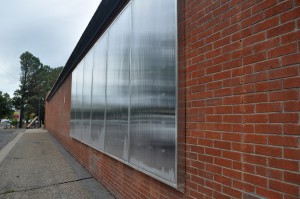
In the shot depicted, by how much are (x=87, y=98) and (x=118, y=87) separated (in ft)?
11.5

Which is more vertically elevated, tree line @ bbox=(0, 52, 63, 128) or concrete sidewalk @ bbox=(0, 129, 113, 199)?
tree line @ bbox=(0, 52, 63, 128)

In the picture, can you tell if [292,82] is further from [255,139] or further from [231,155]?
[231,155]

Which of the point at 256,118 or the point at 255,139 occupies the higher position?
the point at 256,118

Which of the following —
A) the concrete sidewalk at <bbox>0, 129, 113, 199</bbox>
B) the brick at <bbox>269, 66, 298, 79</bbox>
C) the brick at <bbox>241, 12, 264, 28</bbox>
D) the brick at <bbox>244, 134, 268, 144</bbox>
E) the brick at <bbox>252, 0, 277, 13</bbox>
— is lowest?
the concrete sidewalk at <bbox>0, 129, 113, 199</bbox>

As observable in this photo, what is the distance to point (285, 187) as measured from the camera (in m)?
1.91

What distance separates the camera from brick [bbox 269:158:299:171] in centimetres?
185

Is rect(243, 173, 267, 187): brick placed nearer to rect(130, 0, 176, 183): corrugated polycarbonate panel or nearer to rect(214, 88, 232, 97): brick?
A: rect(214, 88, 232, 97): brick

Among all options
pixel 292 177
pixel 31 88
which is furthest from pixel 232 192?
pixel 31 88

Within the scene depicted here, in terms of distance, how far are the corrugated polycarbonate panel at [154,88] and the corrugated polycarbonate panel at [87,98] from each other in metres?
3.96

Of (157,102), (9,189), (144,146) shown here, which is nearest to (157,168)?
(144,146)

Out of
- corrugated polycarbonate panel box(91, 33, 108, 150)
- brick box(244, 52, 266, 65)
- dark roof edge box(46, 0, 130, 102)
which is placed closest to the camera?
brick box(244, 52, 266, 65)

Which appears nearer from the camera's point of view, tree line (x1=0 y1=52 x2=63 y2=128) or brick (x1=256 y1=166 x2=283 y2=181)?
brick (x1=256 y1=166 x2=283 y2=181)

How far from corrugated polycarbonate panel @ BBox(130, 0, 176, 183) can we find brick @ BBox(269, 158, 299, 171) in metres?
1.34

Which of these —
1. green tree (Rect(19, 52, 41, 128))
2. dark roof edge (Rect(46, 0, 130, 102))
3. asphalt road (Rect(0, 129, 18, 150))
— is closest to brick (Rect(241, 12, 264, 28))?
dark roof edge (Rect(46, 0, 130, 102))
